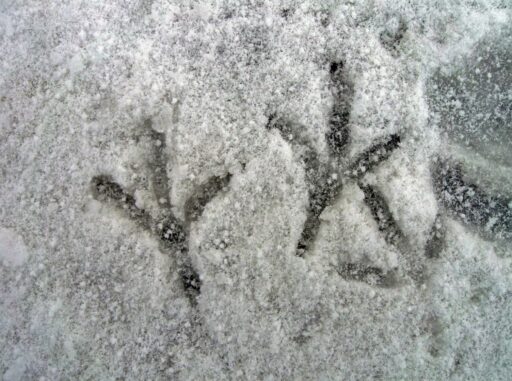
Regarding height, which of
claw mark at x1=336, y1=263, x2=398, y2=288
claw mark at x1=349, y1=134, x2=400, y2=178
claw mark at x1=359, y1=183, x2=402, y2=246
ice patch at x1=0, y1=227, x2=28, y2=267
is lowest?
ice patch at x1=0, y1=227, x2=28, y2=267

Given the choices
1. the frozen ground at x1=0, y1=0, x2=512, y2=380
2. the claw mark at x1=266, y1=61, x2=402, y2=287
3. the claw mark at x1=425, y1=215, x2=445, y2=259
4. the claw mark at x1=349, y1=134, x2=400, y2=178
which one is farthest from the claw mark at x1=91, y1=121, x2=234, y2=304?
the claw mark at x1=425, y1=215, x2=445, y2=259

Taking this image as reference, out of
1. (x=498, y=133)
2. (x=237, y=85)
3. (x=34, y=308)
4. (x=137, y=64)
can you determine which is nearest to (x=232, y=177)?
(x=237, y=85)

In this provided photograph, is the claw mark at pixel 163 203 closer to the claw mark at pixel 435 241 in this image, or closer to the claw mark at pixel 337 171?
the claw mark at pixel 337 171

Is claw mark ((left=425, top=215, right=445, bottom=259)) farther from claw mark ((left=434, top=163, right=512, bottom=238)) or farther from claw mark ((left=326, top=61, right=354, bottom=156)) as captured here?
claw mark ((left=326, top=61, right=354, bottom=156))

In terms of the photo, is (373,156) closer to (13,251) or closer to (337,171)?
(337,171)

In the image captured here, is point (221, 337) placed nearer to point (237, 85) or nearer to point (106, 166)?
point (106, 166)

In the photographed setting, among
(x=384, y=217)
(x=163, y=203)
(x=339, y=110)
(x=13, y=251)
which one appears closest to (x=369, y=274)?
(x=384, y=217)

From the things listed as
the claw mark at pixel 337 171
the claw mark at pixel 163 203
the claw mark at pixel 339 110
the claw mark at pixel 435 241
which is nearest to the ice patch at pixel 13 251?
the claw mark at pixel 163 203
